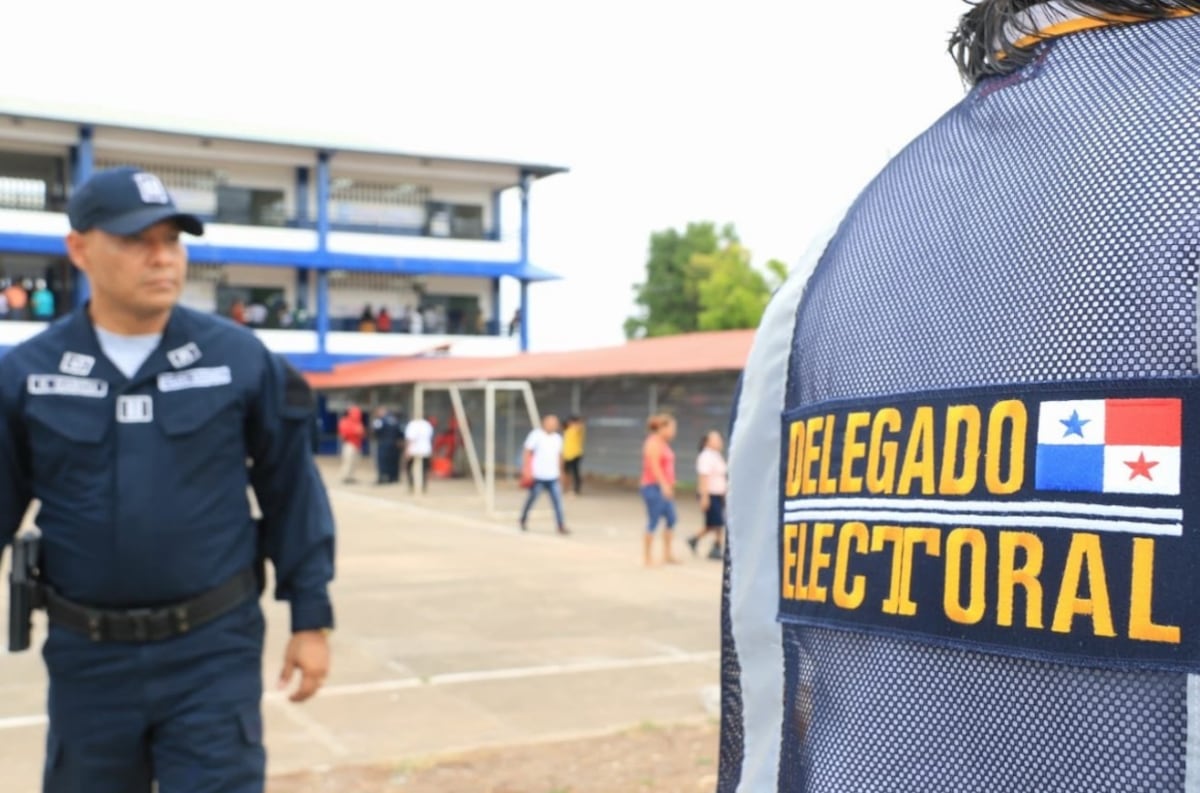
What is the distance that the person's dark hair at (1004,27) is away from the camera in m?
0.98

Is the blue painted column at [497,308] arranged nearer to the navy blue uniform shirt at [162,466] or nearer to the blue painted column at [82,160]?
the blue painted column at [82,160]

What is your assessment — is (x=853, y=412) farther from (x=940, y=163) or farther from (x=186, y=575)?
(x=186, y=575)

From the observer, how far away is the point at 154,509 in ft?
9.39

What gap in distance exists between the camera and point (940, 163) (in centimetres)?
108

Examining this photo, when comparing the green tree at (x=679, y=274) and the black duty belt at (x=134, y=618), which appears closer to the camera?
the black duty belt at (x=134, y=618)

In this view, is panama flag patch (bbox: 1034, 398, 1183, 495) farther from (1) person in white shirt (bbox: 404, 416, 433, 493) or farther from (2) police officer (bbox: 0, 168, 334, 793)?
(1) person in white shirt (bbox: 404, 416, 433, 493)

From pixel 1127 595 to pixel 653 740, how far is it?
4.81 m

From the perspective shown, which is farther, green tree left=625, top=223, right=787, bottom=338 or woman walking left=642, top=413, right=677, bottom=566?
green tree left=625, top=223, right=787, bottom=338

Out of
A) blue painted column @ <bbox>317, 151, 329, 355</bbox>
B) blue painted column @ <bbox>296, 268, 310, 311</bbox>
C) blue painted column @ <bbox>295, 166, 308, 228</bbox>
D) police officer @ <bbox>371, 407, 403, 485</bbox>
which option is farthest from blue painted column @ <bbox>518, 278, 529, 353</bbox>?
police officer @ <bbox>371, 407, 403, 485</bbox>

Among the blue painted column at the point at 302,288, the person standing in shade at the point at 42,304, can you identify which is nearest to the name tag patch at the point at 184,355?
the person standing in shade at the point at 42,304

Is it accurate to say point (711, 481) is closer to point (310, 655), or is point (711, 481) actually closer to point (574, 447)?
point (310, 655)

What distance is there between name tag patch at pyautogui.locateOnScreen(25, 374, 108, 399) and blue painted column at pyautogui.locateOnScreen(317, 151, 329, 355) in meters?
35.7

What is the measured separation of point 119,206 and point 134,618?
38.4 inches

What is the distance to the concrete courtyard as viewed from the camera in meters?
5.67
